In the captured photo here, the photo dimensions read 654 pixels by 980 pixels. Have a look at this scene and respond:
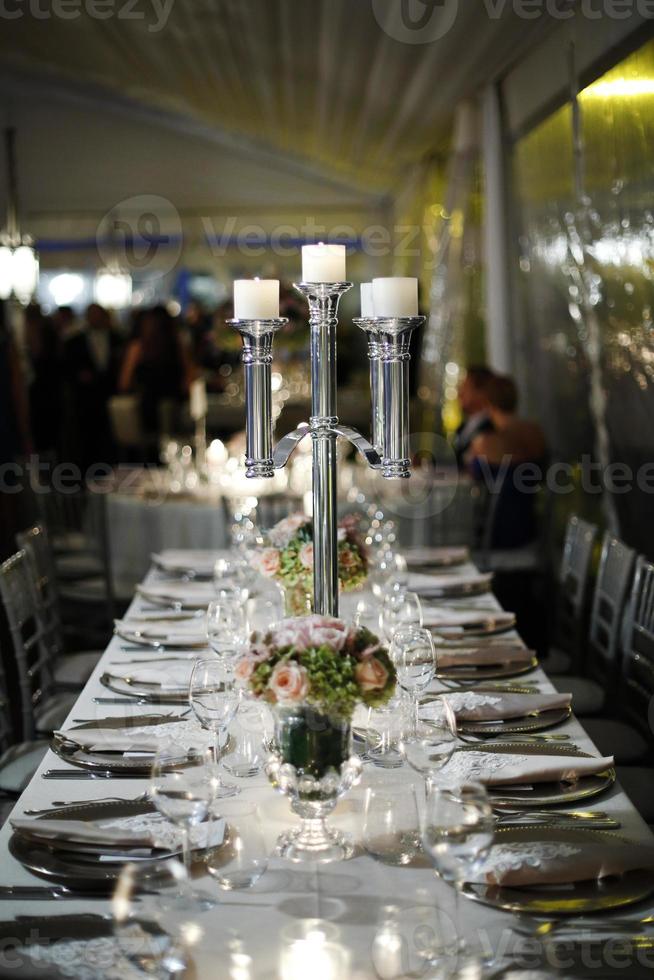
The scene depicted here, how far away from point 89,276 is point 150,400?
7033mm

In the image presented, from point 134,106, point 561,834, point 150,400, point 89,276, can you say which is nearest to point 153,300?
point 89,276

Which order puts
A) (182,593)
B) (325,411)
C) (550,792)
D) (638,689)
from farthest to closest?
1. (182,593)
2. (638,689)
3. (325,411)
4. (550,792)

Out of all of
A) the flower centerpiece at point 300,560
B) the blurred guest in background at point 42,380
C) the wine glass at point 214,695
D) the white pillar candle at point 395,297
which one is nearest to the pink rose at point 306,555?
the flower centerpiece at point 300,560

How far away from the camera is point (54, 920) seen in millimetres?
1480

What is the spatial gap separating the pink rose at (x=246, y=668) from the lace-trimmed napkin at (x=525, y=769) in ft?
1.39

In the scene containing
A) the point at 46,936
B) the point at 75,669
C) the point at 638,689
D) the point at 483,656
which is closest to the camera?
the point at 46,936

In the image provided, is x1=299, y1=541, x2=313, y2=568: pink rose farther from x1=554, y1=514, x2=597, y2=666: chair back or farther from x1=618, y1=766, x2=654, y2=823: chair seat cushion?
x1=554, y1=514, x2=597, y2=666: chair back

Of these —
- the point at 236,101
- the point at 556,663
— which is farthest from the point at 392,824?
the point at 236,101

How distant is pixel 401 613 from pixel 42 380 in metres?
7.62

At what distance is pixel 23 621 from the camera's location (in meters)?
3.08

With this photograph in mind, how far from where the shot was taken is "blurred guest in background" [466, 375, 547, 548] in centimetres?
514

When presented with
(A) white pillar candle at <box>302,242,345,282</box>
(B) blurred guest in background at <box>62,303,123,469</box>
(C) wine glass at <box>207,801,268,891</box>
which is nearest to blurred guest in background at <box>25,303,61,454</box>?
(B) blurred guest in background at <box>62,303,123,469</box>

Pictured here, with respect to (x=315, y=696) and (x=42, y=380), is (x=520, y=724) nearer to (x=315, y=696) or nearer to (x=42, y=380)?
(x=315, y=696)

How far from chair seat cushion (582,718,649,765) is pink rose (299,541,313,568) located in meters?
0.86
